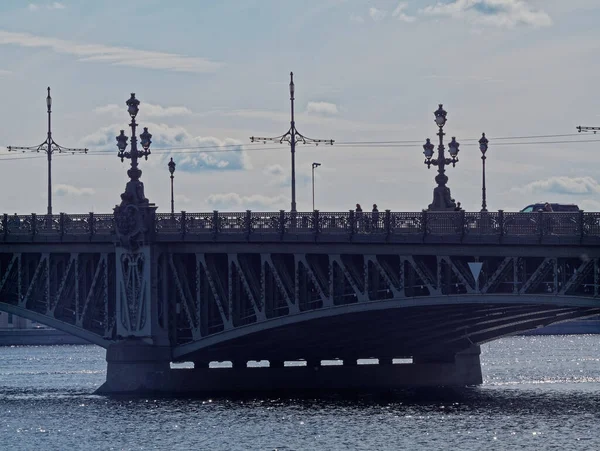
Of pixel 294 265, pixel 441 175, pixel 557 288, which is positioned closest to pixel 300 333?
pixel 294 265

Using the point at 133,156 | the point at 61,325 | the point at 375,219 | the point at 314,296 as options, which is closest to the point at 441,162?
the point at 375,219

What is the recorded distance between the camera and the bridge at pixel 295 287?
76500 millimetres

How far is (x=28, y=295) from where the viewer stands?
95938mm

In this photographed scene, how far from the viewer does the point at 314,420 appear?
80375mm

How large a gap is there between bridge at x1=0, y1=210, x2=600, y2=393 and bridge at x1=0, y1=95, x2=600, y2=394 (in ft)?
0.26

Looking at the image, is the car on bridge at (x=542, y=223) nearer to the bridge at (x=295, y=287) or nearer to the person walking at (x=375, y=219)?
the bridge at (x=295, y=287)

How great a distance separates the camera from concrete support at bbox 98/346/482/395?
89.6 metres

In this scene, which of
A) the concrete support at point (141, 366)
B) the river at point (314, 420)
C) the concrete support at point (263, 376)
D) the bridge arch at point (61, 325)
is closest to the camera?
the river at point (314, 420)

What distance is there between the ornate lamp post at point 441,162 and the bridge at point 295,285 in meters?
0.09

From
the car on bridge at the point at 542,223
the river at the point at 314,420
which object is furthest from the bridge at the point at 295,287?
the river at the point at 314,420

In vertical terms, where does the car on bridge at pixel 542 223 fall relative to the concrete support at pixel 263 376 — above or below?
above

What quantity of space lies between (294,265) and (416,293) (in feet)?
24.7

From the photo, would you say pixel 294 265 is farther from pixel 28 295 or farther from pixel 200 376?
pixel 28 295

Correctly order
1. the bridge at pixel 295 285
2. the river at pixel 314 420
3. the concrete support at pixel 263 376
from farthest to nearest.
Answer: the concrete support at pixel 263 376, the bridge at pixel 295 285, the river at pixel 314 420
